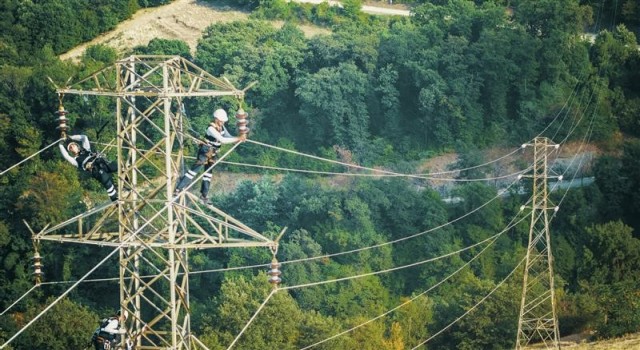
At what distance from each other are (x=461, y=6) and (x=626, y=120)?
10.3 metres

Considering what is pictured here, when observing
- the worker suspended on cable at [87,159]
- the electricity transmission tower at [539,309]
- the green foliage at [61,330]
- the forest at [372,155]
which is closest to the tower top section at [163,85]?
the worker suspended on cable at [87,159]

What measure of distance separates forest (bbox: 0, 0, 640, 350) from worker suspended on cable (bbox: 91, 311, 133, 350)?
28.8 metres

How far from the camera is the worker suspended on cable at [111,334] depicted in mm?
47188

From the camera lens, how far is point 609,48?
329 feet

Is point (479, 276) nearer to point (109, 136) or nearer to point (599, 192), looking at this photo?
point (599, 192)

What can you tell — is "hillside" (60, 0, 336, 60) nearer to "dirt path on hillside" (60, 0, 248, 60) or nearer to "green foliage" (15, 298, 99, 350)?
"dirt path on hillside" (60, 0, 248, 60)

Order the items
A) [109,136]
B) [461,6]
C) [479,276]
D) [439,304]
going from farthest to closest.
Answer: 1. [461,6]
2. [109,136]
3. [479,276]
4. [439,304]

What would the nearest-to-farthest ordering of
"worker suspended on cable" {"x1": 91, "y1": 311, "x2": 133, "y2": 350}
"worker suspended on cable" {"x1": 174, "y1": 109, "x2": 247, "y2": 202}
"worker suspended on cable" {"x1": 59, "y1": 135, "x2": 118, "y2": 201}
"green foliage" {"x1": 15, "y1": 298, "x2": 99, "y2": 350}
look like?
"worker suspended on cable" {"x1": 174, "y1": 109, "x2": 247, "y2": 202} → "worker suspended on cable" {"x1": 91, "y1": 311, "x2": 133, "y2": 350} → "worker suspended on cable" {"x1": 59, "y1": 135, "x2": 118, "y2": 201} → "green foliage" {"x1": 15, "y1": 298, "x2": 99, "y2": 350}

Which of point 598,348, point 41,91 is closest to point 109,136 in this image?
point 41,91

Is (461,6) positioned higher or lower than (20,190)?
higher

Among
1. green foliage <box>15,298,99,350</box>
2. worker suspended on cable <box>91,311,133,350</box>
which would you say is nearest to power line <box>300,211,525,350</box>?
green foliage <box>15,298,99,350</box>

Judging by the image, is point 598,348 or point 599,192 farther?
point 599,192

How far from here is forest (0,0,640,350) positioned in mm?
81000

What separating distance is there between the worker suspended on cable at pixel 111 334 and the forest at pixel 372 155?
2878 cm
